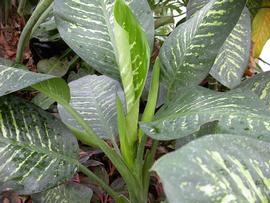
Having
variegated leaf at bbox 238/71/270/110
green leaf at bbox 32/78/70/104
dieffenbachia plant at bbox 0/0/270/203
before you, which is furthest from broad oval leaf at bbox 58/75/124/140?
variegated leaf at bbox 238/71/270/110

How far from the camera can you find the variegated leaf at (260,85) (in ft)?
2.12

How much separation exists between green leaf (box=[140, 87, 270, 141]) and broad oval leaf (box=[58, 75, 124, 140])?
135 millimetres

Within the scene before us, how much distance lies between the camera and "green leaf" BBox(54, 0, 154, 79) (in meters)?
0.62

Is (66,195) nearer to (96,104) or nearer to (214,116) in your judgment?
(96,104)

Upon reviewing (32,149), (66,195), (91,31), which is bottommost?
(66,195)

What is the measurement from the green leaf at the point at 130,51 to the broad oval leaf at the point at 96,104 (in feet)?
0.31

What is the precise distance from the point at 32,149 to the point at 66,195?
14 centimetres

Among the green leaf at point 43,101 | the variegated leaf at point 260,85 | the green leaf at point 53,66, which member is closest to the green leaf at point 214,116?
the variegated leaf at point 260,85

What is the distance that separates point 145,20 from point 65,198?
306mm

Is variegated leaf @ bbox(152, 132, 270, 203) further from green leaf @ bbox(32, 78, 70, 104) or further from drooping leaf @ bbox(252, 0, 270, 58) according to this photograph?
drooping leaf @ bbox(252, 0, 270, 58)

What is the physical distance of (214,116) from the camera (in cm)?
46

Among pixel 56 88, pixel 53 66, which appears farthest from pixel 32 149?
pixel 53 66

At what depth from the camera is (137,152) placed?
0.59 m

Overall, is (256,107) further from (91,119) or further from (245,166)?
(91,119)
